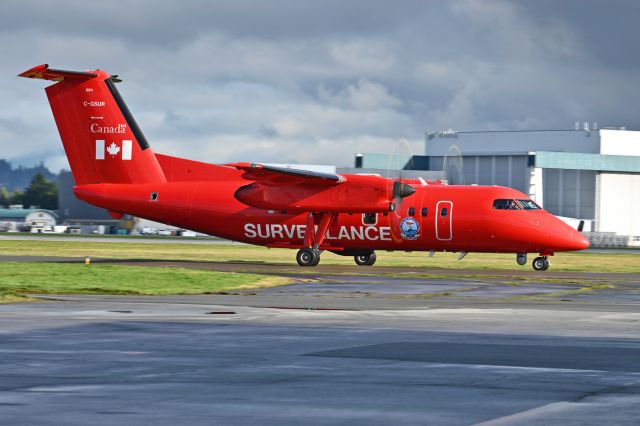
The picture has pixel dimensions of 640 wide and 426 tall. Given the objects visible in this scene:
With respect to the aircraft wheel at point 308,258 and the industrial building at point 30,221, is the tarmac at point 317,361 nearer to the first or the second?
the aircraft wheel at point 308,258

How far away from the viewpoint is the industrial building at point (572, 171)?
10881cm

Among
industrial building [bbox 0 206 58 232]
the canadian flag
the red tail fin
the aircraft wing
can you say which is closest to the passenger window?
the aircraft wing

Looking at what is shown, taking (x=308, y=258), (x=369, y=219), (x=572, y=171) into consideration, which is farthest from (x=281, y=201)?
(x=572, y=171)

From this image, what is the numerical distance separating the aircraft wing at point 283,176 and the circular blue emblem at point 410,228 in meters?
3.27

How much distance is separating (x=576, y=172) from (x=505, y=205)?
238ft

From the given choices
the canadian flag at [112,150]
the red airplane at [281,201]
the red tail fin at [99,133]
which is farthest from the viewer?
the canadian flag at [112,150]

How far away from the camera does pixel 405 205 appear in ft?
136

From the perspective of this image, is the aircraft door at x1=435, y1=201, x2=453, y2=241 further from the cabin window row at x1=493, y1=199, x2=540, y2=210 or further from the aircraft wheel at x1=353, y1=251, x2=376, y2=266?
the aircraft wheel at x1=353, y1=251, x2=376, y2=266

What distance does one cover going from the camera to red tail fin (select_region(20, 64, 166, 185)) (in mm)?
43656

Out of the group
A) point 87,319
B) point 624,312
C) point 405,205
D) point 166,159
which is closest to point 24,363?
point 87,319

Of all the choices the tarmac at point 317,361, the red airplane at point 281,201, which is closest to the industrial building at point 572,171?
the red airplane at point 281,201

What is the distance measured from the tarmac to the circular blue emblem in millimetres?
16643

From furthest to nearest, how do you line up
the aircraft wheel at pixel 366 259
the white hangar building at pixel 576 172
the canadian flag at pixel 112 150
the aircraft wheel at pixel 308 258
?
the white hangar building at pixel 576 172, the aircraft wheel at pixel 366 259, the canadian flag at pixel 112 150, the aircraft wheel at pixel 308 258

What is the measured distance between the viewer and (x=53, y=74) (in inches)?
1681
